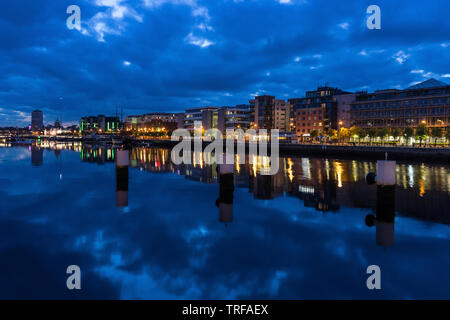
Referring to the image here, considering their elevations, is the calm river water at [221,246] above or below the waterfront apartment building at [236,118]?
below

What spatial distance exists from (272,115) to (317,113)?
3076cm

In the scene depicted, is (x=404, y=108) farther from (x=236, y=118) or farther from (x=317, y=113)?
(x=236, y=118)

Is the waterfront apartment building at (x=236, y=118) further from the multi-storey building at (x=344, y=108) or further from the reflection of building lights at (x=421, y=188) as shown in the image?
the reflection of building lights at (x=421, y=188)

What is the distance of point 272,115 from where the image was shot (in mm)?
177250

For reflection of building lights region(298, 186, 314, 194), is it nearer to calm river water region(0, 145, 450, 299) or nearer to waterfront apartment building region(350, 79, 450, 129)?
calm river water region(0, 145, 450, 299)

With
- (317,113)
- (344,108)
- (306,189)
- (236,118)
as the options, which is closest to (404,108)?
(344,108)

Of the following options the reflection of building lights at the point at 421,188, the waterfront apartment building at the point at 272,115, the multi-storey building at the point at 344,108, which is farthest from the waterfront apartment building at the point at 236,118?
the reflection of building lights at the point at 421,188

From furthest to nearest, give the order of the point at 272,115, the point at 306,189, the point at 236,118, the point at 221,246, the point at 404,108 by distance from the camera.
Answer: the point at 236,118 < the point at 272,115 < the point at 404,108 < the point at 306,189 < the point at 221,246

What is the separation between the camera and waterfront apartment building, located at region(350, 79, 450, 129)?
4259 inches

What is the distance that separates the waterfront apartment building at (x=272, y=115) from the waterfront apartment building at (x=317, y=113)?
1404 cm

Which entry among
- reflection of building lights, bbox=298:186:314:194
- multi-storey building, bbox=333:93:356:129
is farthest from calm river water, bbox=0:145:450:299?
multi-storey building, bbox=333:93:356:129

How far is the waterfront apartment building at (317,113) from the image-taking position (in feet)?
490
